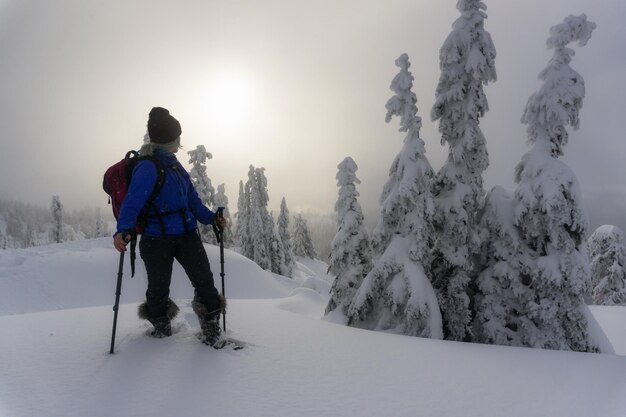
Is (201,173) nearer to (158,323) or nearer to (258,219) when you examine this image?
(258,219)

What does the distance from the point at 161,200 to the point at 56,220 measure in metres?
67.0

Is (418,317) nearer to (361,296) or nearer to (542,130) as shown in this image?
(361,296)

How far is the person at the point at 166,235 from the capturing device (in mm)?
4219

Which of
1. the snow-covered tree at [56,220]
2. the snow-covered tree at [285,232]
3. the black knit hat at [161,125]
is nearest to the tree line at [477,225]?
the black knit hat at [161,125]

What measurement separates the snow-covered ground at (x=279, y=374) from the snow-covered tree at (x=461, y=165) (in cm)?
590

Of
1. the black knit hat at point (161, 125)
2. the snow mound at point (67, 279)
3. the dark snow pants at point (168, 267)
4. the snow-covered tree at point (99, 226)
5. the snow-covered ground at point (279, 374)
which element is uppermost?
the black knit hat at point (161, 125)

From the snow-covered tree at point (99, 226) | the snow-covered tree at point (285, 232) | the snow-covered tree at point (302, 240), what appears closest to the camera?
the snow-covered tree at point (285, 232)

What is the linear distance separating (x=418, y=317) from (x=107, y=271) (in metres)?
19.6

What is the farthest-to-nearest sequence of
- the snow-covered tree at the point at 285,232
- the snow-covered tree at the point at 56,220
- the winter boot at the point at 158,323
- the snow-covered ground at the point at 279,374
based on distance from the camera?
the snow-covered tree at the point at 56,220, the snow-covered tree at the point at 285,232, the winter boot at the point at 158,323, the snow-covered ground at the point at 279,374

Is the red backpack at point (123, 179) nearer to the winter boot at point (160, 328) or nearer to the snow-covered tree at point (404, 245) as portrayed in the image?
the winter boot at point (160, 328)

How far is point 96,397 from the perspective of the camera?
9.32 feet

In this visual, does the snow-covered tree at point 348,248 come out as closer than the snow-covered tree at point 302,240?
Yes

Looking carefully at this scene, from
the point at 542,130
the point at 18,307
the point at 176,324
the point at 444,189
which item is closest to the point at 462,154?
the point at 444,189

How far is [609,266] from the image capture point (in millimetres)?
29938
